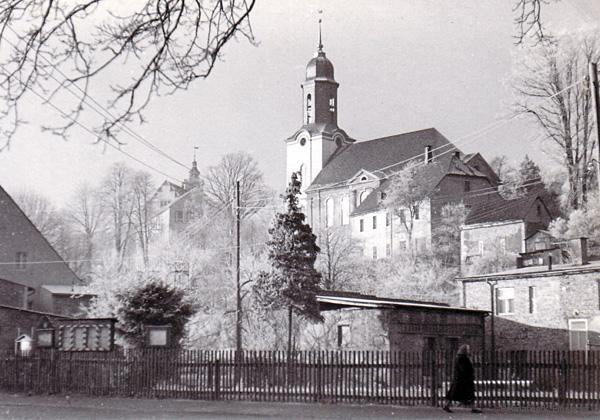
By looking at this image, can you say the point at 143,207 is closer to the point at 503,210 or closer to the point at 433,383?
the point at 503,210

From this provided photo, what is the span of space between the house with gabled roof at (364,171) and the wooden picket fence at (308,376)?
43.2 metres

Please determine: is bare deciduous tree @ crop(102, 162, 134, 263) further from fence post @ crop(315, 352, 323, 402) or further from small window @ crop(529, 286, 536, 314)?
fence post @ crop(315, 352, 323, 402)

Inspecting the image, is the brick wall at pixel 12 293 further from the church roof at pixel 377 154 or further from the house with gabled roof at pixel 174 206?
the church roof at pixel 377 154

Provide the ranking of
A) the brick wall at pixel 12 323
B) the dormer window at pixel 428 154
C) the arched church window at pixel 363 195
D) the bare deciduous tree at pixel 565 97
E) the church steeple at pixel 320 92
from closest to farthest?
the bare deciduous tree at pixel 565 97 < the brick wall at pixel 12 323 < the dormer window at pixel 428 154 < the arched church window at pixel 363 195 < the church steeple at pixel 320 92

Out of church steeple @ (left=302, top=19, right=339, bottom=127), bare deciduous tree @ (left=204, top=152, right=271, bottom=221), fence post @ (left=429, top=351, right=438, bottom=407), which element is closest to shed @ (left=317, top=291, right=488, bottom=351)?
fence post @ (left=429, top=351, right=438, bottom=407)

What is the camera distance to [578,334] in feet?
126

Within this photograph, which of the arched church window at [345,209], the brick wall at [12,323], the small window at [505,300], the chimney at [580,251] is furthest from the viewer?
the arched church window at [345,209]

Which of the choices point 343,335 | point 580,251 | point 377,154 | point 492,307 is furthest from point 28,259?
point 377,154

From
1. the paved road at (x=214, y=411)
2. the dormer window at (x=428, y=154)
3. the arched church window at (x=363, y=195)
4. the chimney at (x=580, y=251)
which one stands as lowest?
the paved road at (x=214, y=411)

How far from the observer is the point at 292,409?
64.2ft

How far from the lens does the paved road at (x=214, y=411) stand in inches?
692

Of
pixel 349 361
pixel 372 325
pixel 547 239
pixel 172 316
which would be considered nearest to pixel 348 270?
pixel 547 239

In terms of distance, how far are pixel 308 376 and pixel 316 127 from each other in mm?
79638

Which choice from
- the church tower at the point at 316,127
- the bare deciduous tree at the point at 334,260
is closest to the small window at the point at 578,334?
the bare deciduous tree at the point at 334,260
